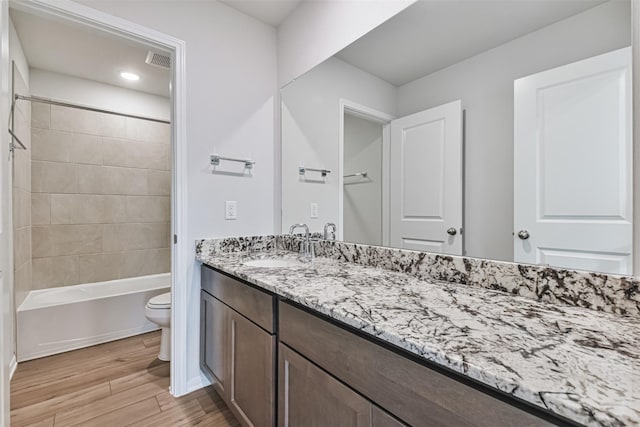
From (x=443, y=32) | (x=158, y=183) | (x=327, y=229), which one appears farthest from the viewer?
(x=158, y=183)

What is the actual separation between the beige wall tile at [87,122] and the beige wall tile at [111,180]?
36 centimetres

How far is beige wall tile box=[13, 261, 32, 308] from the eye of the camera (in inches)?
84.7

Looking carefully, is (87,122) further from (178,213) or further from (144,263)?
(178,213)

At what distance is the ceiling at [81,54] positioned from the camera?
2062mm

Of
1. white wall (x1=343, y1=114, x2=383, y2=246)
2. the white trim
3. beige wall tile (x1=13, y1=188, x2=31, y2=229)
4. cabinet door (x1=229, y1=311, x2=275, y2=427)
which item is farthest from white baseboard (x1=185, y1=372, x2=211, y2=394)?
beige wall tile (x1=13, y1=188, x2=31, y2=229)

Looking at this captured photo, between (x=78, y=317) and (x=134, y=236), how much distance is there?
102 cm

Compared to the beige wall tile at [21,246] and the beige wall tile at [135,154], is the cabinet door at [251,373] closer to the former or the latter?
the beige wall tile at [21,246]

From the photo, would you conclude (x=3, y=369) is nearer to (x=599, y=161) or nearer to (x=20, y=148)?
(x=20, y=148)

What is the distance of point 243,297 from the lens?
4.31 feet

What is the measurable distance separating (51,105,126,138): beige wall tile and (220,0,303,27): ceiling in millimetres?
1974

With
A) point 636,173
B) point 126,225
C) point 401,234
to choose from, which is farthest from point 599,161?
point 126,225

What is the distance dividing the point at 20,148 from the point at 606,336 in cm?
345

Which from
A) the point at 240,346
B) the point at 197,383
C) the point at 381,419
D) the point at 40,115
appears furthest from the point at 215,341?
the point at 40,115

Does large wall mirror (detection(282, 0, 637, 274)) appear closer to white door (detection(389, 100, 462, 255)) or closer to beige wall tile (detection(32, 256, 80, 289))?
white door (detection(389, 100, 462, 255))
